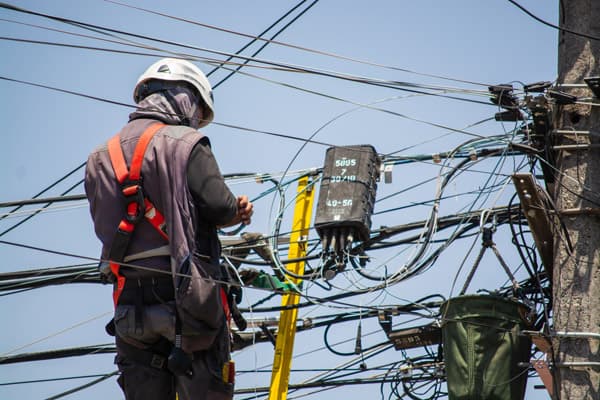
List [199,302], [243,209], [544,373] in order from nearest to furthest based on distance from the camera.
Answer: [199,302], [243,209], [544,373]

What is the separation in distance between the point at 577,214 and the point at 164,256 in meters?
2.99

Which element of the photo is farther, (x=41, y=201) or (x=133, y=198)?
(x=41, y=201)

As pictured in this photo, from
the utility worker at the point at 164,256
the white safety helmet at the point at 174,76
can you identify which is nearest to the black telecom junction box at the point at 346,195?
the white safety helmet at the point at 174,76

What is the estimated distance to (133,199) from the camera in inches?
219

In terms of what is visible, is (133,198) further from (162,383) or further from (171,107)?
(162,383)

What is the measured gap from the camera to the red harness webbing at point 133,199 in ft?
18.2

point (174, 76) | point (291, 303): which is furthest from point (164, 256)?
point (291, 303)

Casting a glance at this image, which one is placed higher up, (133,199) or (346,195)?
(346,195)

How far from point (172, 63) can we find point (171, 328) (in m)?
1.62

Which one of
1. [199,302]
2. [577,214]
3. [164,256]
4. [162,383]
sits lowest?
[162,383]

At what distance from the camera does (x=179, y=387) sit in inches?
219

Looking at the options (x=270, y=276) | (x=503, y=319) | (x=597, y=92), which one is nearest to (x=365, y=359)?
(x=270, y=276)

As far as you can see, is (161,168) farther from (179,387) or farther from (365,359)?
(365,359)

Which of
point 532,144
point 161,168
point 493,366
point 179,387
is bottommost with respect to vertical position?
point 179,387
